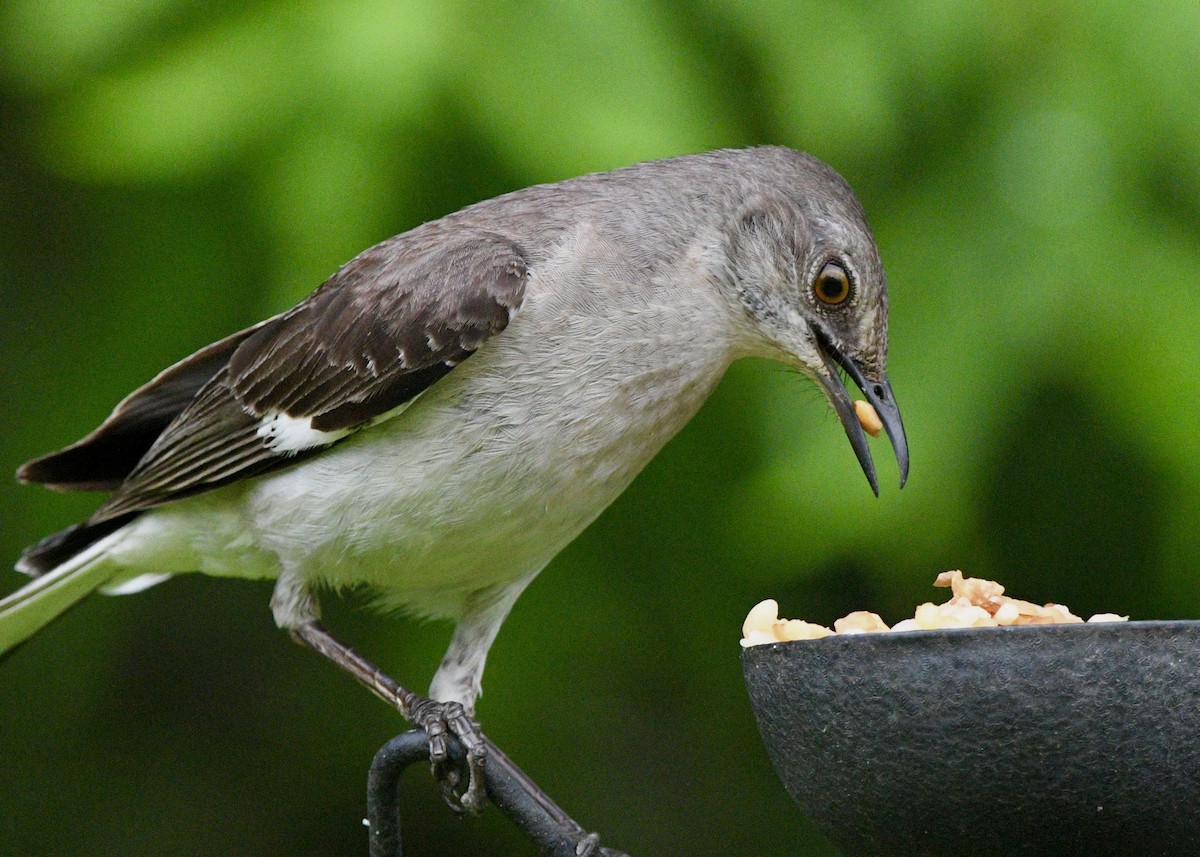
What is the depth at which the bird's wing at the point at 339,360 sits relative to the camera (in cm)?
245

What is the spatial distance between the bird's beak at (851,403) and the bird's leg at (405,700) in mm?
816

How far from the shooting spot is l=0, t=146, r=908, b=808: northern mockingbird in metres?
2.40

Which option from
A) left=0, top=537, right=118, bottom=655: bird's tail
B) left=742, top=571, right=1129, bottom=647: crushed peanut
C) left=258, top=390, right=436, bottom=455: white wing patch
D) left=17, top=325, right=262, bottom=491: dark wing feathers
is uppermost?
left=17, top=325, right=262, bottom=491: dark wing feathers

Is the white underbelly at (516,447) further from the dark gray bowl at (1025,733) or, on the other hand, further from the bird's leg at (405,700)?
the dark gray bowl at (1025,733)

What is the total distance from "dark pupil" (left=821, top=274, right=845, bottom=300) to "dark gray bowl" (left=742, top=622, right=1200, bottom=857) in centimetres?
129

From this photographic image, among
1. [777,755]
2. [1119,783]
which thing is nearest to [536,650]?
[777,755]

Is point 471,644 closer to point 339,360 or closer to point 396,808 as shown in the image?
point 339,360

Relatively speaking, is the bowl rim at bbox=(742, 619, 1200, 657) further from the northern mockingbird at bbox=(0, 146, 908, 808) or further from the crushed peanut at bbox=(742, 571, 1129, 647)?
the northern mockingbird at bbox=(0, 146, 908, 808)

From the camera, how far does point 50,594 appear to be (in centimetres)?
306

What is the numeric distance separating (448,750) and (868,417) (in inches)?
37.4

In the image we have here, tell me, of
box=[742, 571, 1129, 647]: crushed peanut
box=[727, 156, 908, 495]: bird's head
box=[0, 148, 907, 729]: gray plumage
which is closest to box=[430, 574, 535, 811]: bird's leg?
box=[0, 148, 907, 729]: gray plumage

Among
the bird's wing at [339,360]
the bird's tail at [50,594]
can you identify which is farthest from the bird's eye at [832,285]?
the bird's tail at [50,594]

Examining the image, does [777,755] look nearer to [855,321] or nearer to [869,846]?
[869,846]

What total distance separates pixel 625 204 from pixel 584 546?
1.03m
